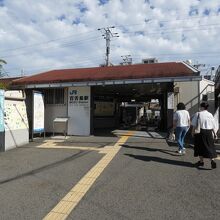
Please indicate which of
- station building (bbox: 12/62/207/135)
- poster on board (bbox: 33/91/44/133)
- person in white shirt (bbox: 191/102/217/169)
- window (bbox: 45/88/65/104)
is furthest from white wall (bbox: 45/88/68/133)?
person in white shirt (bbox: 191/102/217/169)

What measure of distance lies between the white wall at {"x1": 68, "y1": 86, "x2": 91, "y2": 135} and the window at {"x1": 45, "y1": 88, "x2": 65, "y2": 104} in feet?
1.77

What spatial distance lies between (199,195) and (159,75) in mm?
8781

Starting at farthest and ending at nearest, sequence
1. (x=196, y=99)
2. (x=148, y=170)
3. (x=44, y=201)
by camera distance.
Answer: (x=196, y=99) → (x=148, y=170) → (x=44, y=201)

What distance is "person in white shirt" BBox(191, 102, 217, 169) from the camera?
8.67 metres

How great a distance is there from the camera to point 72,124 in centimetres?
1736

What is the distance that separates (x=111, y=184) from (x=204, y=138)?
3024 millimetres

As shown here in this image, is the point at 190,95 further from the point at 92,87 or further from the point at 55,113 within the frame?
the point at 55,113

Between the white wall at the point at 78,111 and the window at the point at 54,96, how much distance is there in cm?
54

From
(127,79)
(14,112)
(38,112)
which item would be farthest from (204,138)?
(38,112)

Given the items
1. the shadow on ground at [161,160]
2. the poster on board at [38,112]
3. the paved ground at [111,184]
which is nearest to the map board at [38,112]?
the poster on board at [38,112]

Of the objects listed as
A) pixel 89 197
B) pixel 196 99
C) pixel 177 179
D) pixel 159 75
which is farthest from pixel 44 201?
pixel 196 99

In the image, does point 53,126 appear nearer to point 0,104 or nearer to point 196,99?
point 0,104

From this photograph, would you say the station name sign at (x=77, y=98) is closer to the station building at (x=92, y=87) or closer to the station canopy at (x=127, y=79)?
the station building at (x=92, y=87)

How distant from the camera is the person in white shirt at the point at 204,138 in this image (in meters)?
8.67
